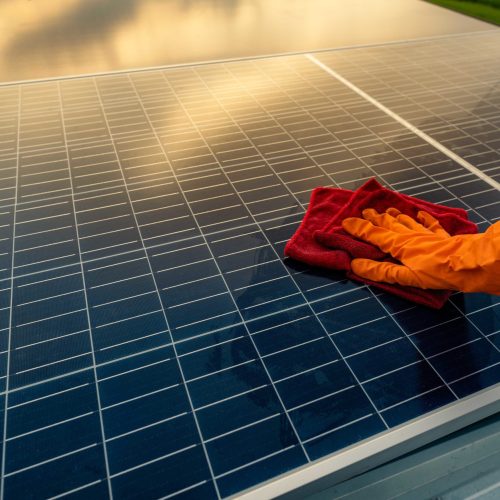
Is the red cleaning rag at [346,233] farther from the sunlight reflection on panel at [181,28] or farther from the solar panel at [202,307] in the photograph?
the sunlight reflection on panel at [181,28]

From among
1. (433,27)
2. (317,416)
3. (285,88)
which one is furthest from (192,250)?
(433,27)

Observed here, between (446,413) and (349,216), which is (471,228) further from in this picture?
(446,413)

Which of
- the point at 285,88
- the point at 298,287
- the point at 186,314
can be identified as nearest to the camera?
the point at 186,314

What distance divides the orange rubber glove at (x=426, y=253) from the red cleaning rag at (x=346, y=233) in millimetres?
55

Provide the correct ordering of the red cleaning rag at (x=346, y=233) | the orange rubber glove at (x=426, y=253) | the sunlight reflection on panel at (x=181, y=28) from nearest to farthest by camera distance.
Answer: the orange rubber glove at (x=426, y=253) < the red cleaning rag at (x=346, y=233) < the sunlight reflection on panel at (x=181, y=28)

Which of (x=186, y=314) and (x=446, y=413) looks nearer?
(x=446, y=413)

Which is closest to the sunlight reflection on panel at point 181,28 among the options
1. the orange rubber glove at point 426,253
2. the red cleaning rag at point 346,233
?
the red cleaning rag at point 346,233

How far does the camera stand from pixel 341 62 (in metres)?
5.26

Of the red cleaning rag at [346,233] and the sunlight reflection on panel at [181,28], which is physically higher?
the sunlight reflection on panel at [181,28]

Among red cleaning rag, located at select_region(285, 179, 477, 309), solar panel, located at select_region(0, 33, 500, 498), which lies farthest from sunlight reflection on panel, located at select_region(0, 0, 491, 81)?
red cleaning rag, located at select_region(285, 179, 477, 309)

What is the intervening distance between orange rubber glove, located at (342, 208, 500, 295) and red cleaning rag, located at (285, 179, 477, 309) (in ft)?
0.18

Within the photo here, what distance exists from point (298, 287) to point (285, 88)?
2.79 m

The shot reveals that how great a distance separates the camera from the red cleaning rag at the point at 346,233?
2.54 meters

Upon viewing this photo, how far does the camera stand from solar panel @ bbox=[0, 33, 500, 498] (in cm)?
189
